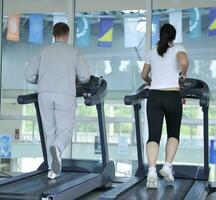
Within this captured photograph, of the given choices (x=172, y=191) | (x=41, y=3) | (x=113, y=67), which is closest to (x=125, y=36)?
(x=113, y=67)

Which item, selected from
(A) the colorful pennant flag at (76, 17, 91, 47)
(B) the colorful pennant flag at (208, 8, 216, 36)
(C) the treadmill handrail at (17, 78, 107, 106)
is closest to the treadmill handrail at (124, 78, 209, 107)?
(C) the treadmill handrail at (17, 78, 107, 106)

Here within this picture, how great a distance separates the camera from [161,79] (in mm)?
3924

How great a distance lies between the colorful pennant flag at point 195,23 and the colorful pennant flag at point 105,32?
1.13 meters

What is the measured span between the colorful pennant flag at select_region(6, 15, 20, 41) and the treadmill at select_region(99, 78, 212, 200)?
292 cm

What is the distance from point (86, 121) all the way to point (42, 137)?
115 centimetres

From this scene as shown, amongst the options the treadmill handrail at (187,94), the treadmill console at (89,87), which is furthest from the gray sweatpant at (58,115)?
the treadmill handrail at (187,94)

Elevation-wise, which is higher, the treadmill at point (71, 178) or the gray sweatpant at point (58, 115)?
the gray sweatpant at point (58, 115)

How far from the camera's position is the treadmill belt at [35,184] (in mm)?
3898

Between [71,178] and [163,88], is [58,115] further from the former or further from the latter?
[163,88]

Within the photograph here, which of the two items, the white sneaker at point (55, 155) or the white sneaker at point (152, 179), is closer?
the white sneaker at point (152, 179)

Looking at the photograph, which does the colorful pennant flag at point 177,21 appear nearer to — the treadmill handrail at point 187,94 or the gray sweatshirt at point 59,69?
the treadmill handrail at point 187,94

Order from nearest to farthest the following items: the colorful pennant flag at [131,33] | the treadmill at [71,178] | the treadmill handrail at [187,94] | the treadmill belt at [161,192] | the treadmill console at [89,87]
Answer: the treadmill belt at [161,192] → the treadmill at [71,178] → the treadmill handrail at [187,94] → the treadmill console at [89,87] → the colorful pennant flag at [131,33]

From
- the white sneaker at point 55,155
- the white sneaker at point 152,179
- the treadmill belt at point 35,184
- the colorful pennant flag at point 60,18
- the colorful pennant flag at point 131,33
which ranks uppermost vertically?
the colorful pennant flag at point 60,18

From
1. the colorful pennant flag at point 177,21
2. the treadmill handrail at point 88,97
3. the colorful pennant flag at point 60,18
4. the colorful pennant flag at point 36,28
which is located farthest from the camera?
the colorful pennant flag at point 36,28
